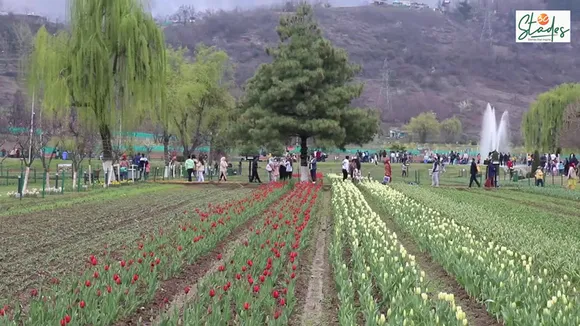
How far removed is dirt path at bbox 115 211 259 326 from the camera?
6.40m

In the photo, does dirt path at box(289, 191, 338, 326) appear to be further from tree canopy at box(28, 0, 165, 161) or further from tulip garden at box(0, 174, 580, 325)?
tree canopy at box(28, 0, 165, 161)

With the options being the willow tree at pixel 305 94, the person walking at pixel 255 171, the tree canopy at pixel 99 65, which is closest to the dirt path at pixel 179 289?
the tree canopy at pixel 99 65

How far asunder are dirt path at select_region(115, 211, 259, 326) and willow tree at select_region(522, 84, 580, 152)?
4736 centimetres

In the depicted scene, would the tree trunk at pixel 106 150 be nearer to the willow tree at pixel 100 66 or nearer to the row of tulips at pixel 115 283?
the willow tree at pixel 100 66

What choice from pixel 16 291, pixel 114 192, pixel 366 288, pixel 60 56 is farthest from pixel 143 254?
pixel 60 56

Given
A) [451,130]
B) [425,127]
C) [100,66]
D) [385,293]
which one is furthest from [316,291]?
[451,130]

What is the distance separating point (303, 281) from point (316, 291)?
52cm

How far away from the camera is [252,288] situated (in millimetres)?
6836

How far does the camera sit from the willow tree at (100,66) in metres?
26.1

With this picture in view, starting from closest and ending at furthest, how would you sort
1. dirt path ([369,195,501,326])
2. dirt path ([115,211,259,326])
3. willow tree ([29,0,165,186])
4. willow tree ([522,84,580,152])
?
dirt path ([115,211,259,326])
dirt path ([369,195,501,326])
willow tree ([29,0,165,186])
willow tree ([522,84,580,152])

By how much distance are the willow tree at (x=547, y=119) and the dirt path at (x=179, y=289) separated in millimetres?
47362

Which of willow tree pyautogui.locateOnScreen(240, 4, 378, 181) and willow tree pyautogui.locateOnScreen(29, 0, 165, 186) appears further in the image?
willow tree pyautogui.locateOnScreen(240, 4, 378, 181)

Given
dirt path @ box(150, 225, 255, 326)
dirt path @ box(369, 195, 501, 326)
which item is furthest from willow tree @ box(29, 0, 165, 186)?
dirt path @ box(369, 195, 501, 326)

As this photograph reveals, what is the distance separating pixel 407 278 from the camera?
7.17m
